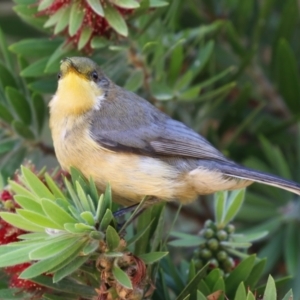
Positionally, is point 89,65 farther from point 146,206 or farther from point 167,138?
point 146,206

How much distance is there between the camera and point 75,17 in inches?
92.8

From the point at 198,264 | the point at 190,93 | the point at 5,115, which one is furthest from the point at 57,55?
the point at 198,264

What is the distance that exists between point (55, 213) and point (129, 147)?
793 mm

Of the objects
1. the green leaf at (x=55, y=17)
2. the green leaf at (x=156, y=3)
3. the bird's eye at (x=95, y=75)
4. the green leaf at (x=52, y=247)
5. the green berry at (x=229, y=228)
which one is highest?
the green leaf at (x=156, y=3)

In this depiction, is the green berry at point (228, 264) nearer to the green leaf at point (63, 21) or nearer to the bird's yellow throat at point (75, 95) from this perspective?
the bird's yellow throat at point (75, 95)

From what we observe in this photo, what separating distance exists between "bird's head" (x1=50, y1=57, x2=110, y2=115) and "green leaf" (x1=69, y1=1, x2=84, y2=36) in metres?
0.20

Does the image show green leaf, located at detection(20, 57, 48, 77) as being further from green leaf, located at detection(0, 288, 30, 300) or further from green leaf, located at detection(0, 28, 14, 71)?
green leaf, located at detection(0, 288, 30, 300)

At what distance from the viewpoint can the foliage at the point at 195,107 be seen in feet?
6.97

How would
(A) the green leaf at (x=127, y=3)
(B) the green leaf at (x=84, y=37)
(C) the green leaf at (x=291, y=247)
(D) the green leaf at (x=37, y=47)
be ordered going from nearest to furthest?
(A) the green leaf at (x=127, y=3) < (B) the green leaf at (x=84, y=37) < (D) the green leaf at (x=37, y=47) < (C) the green leaf at (x=291, y=247)

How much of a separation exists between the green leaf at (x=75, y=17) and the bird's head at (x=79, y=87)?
0.65 ft

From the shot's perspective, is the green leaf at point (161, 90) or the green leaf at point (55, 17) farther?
the green leaf at point (161, 90)

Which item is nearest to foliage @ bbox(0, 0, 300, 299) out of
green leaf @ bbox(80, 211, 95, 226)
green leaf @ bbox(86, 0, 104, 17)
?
green leaf @ bbox(80, 211, 95, 226)

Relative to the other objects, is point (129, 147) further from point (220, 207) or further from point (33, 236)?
point (33, 236)

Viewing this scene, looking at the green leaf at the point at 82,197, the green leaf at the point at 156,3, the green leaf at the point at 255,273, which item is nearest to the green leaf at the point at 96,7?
the green leaf at the point at 156,3
